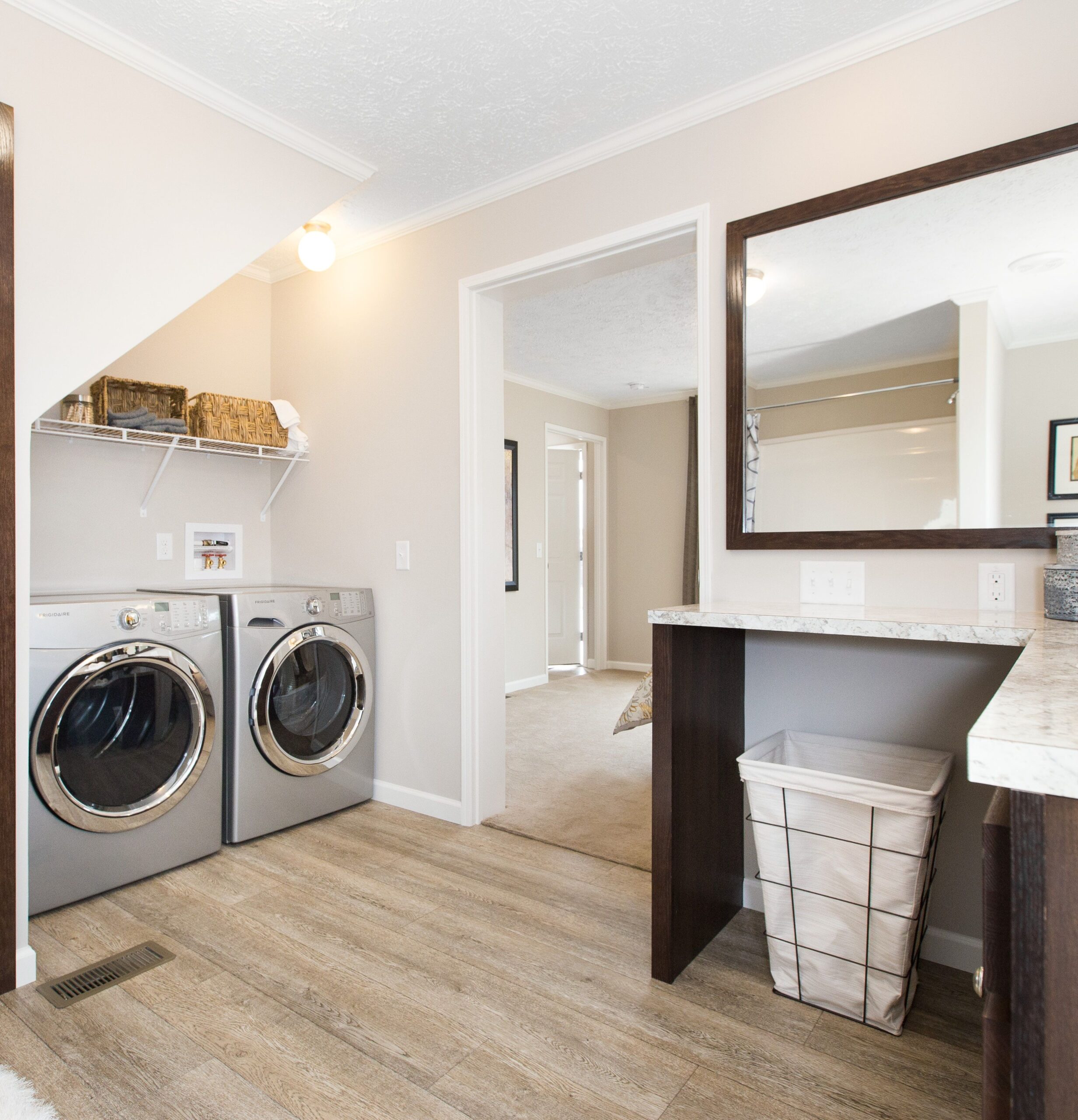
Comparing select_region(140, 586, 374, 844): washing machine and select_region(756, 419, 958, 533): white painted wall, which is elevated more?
select_region(756, 419, 958, 533): white painted wall

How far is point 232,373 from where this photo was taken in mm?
3297

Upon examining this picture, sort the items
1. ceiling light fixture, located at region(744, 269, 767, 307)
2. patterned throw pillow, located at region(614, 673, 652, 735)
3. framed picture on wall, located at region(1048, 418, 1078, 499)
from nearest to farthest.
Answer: framed picture on wall, located at region(1048, 418, 1078, 499) < ceiling light fixture, located at region(744, 269, 767, 307) < patterned throw pillow, located at region(614, 673, 652, 735)

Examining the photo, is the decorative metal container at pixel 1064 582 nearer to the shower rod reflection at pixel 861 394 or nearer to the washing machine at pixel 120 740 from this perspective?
the shower rod reflection at pixel 861 394

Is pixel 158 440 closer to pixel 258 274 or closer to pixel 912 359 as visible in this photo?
pixel 258 274

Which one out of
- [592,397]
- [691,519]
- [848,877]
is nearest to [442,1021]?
[848,877]

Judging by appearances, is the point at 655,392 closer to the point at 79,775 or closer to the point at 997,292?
the point at 997,292

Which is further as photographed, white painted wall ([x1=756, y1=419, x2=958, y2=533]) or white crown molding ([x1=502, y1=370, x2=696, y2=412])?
white crown molding ([x1=502, y1=370, x2=696, y2=412])

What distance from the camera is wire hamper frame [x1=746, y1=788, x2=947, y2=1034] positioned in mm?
1567

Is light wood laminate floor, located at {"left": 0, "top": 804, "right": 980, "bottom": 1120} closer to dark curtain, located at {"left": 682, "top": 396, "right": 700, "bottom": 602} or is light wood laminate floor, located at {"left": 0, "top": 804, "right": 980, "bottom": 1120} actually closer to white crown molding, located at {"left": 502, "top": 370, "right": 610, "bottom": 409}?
dark curtain, located at {"left": 682, "top": 396, "right": 700, "bottom": 602}

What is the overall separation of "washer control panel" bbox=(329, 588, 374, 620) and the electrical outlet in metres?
2.12

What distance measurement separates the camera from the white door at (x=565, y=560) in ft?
21.6

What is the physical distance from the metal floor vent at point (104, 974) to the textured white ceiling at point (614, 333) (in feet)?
8.48

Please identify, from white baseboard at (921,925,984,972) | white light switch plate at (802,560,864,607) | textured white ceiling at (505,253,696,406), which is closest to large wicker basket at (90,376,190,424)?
textured white ceiling at (505,253,696,406)

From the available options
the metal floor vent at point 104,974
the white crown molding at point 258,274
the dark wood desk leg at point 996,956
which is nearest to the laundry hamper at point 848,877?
the dark wood desk leg at point 996,956
